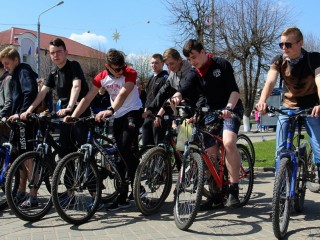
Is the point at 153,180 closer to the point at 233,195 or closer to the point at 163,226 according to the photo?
the point at 163,226

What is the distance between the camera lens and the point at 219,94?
207 inches

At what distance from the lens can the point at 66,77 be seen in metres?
5.62

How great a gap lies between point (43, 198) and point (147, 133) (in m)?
1.95

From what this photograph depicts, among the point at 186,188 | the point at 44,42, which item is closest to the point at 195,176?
the point at 186,188

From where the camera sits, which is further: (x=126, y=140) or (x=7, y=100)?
(x=7, y=100)

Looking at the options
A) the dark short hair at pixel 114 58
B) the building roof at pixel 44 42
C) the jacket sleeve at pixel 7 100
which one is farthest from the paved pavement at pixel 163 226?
the building roof at pixel 44 42

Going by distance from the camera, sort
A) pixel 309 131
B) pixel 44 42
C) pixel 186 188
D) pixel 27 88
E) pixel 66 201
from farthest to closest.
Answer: pixel 44 42, pixel 27 88, pixel 66 201, pixel 309 131, pixel 186 188

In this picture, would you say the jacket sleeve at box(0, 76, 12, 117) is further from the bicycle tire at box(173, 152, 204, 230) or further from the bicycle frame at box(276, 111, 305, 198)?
the bicycle frame at box(276, 111, 305, 198)

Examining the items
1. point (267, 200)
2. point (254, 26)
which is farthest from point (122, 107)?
point (254, 26)

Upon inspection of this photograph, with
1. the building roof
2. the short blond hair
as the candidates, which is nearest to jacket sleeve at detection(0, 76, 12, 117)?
the short blond hair

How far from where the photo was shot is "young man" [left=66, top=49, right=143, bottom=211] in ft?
17.3

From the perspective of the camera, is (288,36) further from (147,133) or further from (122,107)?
(147,133)

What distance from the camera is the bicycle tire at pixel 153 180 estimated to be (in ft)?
16.0

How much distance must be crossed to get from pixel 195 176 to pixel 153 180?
78cm
